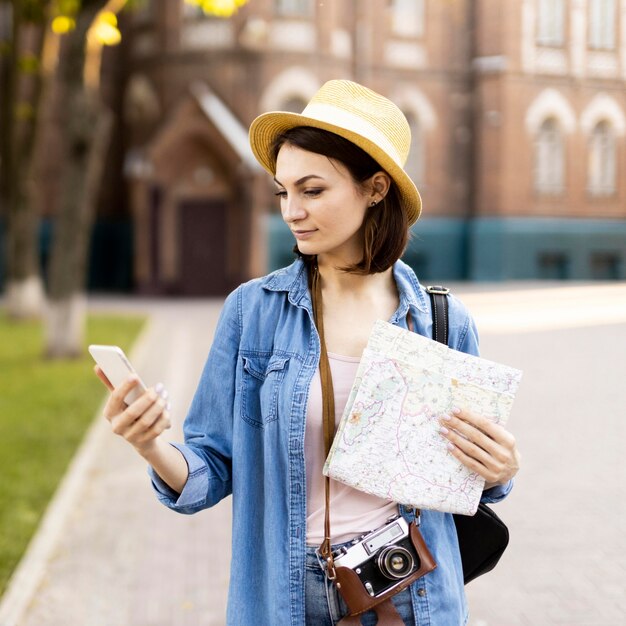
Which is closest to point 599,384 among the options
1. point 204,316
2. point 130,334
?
point 130,334

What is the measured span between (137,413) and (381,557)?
663 mm

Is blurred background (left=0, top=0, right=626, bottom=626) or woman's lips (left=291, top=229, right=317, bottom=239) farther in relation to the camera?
blurred background (left=0, top=0, right=626, bottom=626)

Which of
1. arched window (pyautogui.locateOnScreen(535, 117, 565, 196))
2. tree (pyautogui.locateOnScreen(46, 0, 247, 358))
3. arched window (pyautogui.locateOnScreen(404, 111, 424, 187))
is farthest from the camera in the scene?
arched window (pyautogui.locateOnScreen(404, 111, 424, 187))

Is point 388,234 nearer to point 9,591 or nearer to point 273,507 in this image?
point 273,507

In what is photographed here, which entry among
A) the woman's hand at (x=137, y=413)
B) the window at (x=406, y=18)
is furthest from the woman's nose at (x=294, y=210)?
the window at (x=406, y=18)

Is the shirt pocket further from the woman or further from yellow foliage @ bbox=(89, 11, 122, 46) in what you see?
yellow foliage @ bbox=(89, 11, 122, 46)

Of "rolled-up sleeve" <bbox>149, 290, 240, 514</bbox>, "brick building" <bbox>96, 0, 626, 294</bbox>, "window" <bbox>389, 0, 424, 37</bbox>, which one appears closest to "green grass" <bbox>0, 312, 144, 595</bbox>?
"rolled-up sleeve" <bbox>149, 290, 240, 514</bbox>

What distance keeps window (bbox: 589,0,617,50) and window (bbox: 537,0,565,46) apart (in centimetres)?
16

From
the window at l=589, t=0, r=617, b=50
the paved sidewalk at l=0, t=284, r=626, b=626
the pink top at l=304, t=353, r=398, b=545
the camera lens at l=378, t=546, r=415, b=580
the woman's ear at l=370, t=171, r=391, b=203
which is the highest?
the window at l=589, t=0, r=617, b=50

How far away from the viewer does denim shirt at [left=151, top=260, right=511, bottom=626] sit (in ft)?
7.16

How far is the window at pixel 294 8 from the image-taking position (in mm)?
24016

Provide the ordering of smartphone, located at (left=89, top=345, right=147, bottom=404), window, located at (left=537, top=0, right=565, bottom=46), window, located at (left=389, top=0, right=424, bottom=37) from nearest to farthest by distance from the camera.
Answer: smartphone, located at (left=89, top=345, right=147, bottom=404) → window, located at (left=537, top=0, right=565, bottom=46) → window, located at (left=389, top=0, right=424, bottom=37)

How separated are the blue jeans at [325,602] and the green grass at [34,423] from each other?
3217 millimetres

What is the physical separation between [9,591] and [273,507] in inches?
120
